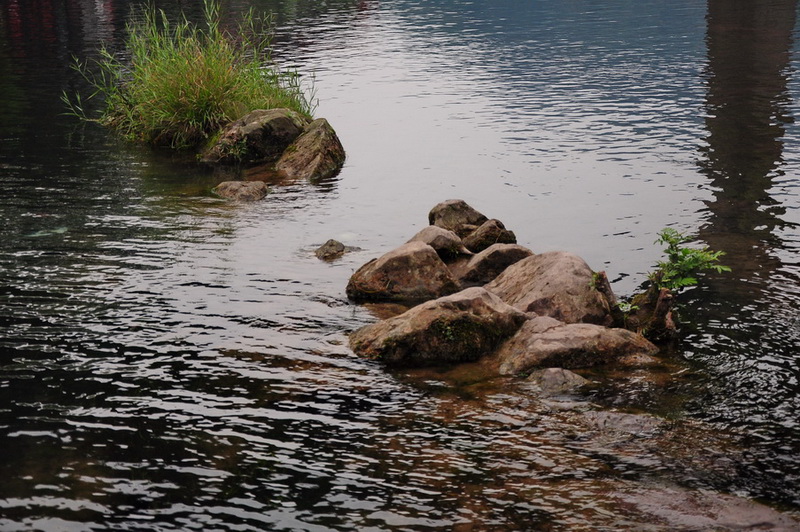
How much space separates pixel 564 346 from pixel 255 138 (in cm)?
1482

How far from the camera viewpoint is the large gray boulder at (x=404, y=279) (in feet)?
49.2

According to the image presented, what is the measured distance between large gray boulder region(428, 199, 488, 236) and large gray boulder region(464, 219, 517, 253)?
2.71 ft

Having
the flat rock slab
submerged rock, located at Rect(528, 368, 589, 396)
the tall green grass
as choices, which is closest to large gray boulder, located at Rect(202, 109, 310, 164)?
the tall green grass

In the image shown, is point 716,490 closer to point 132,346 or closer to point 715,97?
point 132,346

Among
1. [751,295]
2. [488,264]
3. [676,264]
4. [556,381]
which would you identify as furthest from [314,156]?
[556,381]

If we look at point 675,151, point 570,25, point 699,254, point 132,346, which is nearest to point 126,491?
point 132,346

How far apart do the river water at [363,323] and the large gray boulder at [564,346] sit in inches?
18.6

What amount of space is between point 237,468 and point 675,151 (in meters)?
18.5

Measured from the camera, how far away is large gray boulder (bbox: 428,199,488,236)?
1828 centimetres

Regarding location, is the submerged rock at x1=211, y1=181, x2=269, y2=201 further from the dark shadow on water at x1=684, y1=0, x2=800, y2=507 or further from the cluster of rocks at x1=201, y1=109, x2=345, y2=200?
the dark shadow on water at x1=684, y1=0, x2=800, y2=507

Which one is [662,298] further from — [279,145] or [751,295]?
[279,145]

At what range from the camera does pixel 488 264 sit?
1602cm

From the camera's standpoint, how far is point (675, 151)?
82.2 ft

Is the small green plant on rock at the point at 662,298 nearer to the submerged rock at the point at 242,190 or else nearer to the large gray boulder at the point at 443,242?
the large gray boulder at the point at 443,242
